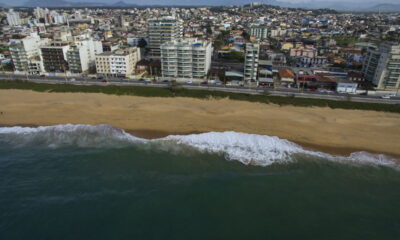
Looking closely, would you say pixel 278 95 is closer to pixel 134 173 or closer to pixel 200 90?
pixel 200 90

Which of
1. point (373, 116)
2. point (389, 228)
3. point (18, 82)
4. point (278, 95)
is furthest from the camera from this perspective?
point (18, 82)

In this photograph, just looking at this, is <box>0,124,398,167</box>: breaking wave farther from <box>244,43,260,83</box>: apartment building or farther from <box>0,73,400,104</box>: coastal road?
<box>244,43,260,83</box>: apartment building

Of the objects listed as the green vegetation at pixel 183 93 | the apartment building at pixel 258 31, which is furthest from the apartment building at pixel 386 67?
the apartment building at pixel 258 31

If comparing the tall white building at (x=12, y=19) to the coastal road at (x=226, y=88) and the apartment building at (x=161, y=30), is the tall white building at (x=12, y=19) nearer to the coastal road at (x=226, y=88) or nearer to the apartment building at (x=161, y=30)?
the coastal road at (x=226, y=88)

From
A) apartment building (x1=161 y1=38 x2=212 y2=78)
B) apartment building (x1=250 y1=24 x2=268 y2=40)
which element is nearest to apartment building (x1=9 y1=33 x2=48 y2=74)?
apartment building (x1=161 y1=38 x2=212 y2=78)

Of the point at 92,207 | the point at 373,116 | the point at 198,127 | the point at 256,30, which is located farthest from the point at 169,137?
the point at 256,30

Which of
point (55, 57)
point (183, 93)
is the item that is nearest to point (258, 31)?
point (183, 93)
